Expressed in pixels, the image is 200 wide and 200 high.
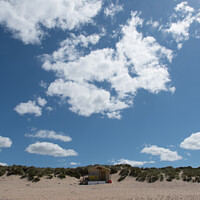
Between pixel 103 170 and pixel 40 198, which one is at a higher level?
pixel 103 170

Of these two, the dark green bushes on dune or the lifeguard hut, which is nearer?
the dark green bushes on dune

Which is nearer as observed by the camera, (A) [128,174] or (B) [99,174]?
(B) [99,174]

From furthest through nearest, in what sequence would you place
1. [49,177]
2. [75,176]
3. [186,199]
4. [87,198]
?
[75,176], [49,177], [87,198], [186,199]

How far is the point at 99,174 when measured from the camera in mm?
25609

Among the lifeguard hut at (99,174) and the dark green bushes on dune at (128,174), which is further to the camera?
the lifeguard hut at (99,174)

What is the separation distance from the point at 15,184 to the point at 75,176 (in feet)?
26.8

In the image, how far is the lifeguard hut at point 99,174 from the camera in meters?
25.1

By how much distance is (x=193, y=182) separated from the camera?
22.2 meters

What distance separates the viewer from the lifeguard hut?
82.4 ft

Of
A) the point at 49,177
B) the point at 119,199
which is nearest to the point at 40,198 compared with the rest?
the point at 119,199

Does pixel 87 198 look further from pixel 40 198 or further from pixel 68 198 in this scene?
pixel 40 198

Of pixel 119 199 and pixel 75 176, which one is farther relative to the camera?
pixel 75 176

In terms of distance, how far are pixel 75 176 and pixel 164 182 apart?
1155 centimetres

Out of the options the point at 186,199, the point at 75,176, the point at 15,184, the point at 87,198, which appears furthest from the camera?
the point at 75,176
